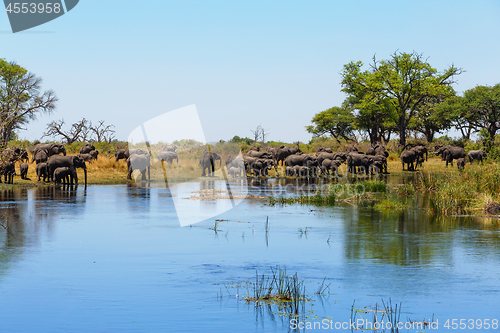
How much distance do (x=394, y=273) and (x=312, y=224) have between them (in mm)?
6545

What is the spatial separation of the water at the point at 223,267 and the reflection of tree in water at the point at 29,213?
63mm

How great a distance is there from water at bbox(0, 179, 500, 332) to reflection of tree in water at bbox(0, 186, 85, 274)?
0.06 metres

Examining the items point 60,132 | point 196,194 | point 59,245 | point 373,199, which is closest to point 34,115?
point 60,132

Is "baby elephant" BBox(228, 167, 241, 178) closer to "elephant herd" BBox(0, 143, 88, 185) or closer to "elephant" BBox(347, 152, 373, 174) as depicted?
"elephant" BBox(347, 152, 373, 174)

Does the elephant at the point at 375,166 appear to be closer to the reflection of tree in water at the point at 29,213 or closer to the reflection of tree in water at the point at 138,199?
the reflection of tree in water at the point at 138,199

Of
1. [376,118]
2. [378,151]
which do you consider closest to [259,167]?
[378,151]

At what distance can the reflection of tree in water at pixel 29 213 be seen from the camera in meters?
13.2

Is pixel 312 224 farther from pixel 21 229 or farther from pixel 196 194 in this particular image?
pixel 196 194

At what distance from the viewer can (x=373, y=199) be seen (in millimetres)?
23594

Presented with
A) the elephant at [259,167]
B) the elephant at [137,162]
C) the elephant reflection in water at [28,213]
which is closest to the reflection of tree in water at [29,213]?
the elephant reflection in water at [28,213]

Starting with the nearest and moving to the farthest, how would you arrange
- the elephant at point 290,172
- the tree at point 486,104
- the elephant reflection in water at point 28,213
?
the elephant reflection in water at point 28,213, the elephant at point 290,172, the tree at point 486,104

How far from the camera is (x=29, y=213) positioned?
1841 cm

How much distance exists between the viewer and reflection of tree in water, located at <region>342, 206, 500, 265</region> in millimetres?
12062

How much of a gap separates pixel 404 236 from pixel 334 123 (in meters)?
77.1
